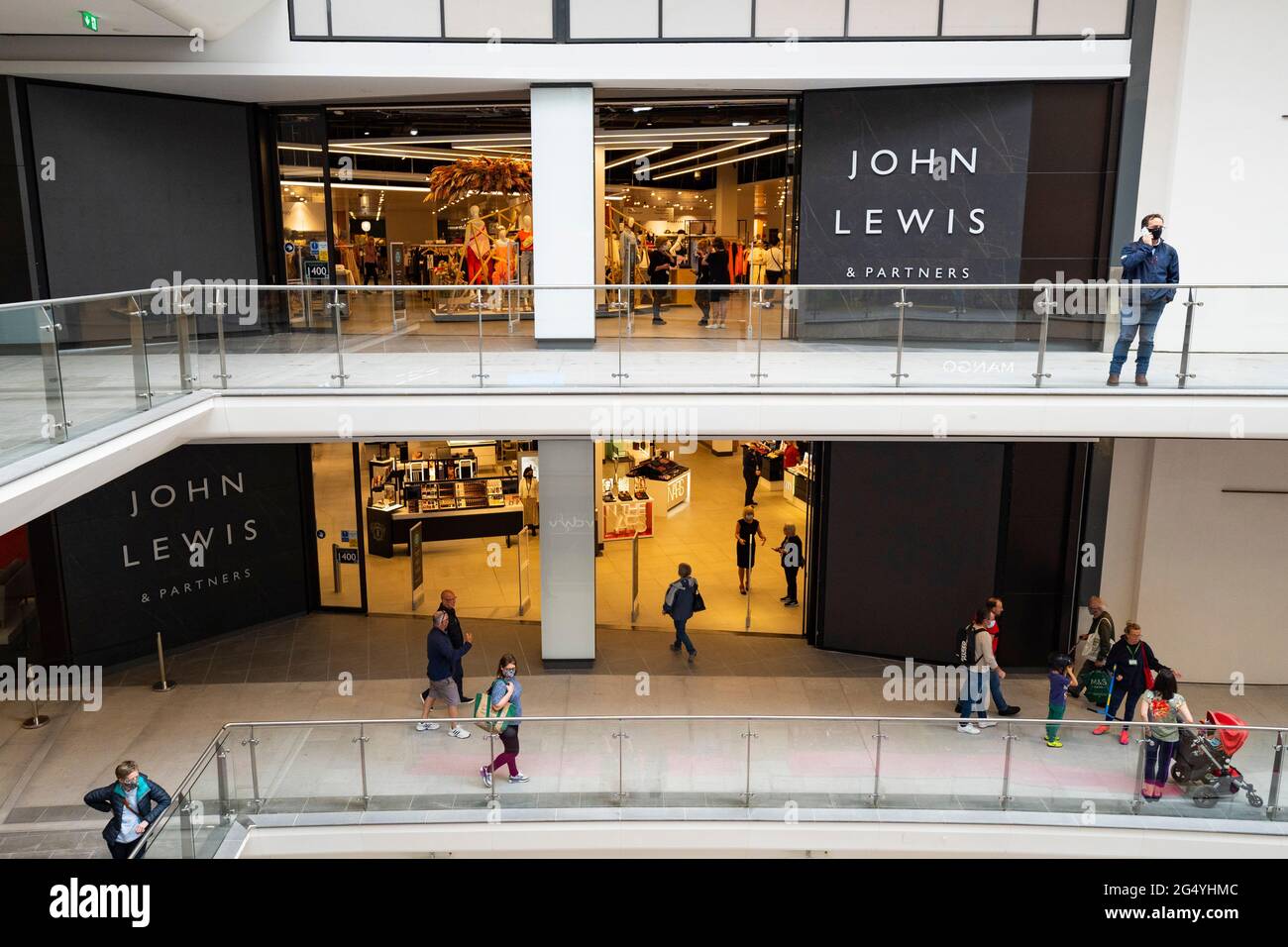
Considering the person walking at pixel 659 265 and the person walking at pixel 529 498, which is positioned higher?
the person walking at pixel 659 265

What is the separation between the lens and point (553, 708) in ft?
35.0

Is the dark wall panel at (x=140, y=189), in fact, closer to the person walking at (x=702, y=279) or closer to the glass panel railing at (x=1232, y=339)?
the person walking at (x=702, y=279)

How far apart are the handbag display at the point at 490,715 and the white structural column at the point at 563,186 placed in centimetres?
377

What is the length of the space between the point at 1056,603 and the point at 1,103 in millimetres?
12087

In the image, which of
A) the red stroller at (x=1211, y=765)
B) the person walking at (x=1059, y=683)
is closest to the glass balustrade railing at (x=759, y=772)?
the red stroller at (x=1211, y=765)

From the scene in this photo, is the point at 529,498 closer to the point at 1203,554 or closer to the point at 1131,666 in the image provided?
the point at 1131,666

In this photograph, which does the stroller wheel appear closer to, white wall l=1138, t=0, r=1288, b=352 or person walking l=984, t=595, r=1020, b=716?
person walking l=984, t=595, r=1020, b=716

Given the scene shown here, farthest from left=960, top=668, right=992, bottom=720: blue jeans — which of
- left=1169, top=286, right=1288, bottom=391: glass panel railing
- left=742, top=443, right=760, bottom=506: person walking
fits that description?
left=742, top=443, right=760, bottom=506: person walking

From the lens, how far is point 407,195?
44.0 feet

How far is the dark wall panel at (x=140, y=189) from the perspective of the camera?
1051cm

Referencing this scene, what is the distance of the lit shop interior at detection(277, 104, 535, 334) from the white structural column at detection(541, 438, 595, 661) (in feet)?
6.61

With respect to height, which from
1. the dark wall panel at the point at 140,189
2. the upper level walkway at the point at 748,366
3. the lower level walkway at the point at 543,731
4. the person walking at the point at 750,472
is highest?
the dark wall panel at the point at 140,189

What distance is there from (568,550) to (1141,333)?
5.98 meters

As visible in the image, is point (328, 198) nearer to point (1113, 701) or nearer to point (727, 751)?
point (727, 751)
